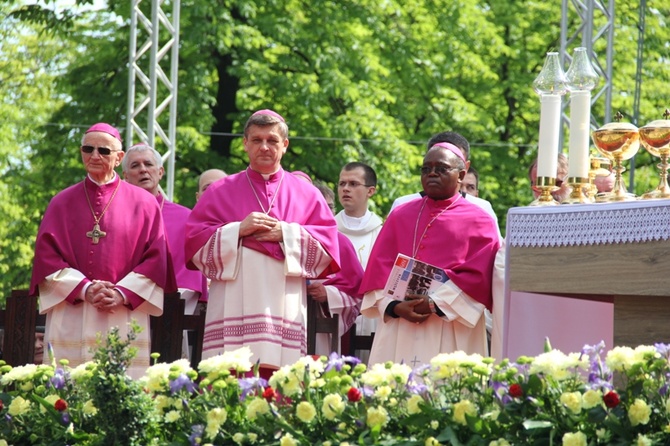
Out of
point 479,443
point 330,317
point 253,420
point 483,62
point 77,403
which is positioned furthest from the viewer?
point 483,62

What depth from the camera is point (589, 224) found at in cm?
565

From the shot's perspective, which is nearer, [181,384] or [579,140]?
[181,384]

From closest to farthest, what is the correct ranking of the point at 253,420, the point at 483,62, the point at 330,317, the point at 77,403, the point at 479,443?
the point at 479,443 < the point at 253,420 < the point at 77,403 < the point at 330,317 < the point at 483,62

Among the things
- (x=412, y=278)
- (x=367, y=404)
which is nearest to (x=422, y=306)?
(x=412, y=278)


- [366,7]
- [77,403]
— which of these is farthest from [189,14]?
[77,403]

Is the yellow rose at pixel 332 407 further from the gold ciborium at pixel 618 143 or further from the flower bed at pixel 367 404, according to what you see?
the gold ciborium at pixel 618 143

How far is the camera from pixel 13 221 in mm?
22297

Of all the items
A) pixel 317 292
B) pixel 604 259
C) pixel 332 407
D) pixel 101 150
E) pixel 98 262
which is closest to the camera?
pixel 332 407

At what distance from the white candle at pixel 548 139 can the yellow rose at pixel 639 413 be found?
2305 millimetres

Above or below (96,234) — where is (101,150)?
above

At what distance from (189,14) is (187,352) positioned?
35.0 feet

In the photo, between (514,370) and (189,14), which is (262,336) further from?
(189,14)

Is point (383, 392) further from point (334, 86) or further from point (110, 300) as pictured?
point (334, 86)

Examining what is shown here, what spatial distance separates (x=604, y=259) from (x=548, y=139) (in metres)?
0.77
